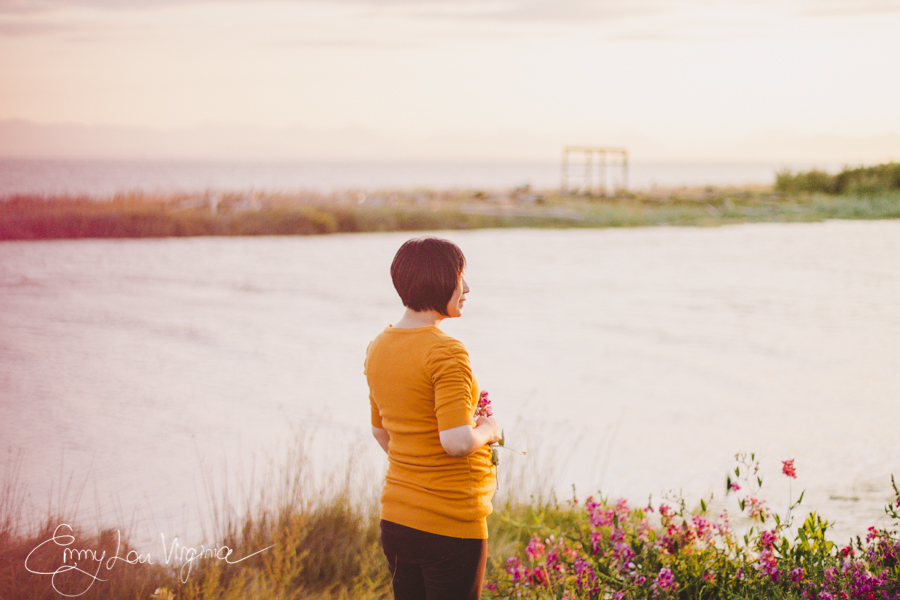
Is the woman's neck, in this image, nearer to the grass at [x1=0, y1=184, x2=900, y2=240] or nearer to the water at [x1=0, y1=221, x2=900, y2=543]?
the water at [x1=0, y1=221, x2=900, y2=543]

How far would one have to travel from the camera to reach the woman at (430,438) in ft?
6.29

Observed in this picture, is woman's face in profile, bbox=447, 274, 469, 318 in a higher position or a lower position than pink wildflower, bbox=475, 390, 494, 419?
higher

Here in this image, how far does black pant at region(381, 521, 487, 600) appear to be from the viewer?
6.49ft

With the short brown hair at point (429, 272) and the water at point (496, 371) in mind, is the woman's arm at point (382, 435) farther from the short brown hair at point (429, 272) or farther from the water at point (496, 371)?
the water at point (496, 371)

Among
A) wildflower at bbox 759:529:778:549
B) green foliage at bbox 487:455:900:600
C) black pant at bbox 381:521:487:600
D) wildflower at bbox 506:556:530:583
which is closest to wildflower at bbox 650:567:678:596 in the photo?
green foliage at bbox 487:455:900:600

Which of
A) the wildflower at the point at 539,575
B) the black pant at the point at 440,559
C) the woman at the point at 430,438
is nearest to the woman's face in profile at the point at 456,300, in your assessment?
the woman at the point at 430,438

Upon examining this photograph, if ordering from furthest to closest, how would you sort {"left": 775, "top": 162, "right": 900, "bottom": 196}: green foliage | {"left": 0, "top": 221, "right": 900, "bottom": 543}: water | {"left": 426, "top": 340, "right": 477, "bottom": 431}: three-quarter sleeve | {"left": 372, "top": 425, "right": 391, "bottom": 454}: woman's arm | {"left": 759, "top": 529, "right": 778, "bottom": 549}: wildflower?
{"left": 775, "top": 162, "right": 900, "bottom": 196}: green foliage < {"left": 0, "top": 221, "right": 900, "bottom": 543}: water < {"left": 759, "top": 529, "right": 778, "bottom": 549}: wildflower < {"left": 372, "top": 425, "right": 391, "bottom": 454}: woman's arm < {"left": 426, "top": 340, "right": 477, "bottom": 431}: three-quarter sleeve

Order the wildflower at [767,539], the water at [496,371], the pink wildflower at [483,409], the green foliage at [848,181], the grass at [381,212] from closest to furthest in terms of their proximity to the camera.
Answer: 1. the pink wildflower at [483,409]
2. the wildflower at [767,539]
3. the water at [496,371]
4. the grass at [381,212]
5. the green foliage at [848,181]

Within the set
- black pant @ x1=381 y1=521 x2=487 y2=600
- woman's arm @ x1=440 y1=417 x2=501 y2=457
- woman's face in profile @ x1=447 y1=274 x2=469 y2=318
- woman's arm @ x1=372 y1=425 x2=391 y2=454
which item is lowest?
→ black pant @ x1=381 y1=521 x2=487 y2=600

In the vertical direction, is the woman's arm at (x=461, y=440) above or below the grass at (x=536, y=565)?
above

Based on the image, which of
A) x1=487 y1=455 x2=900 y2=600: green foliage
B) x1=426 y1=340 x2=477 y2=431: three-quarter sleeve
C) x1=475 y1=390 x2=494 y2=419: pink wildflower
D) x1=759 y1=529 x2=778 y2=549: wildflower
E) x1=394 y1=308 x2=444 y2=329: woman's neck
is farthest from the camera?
x1=759 y1=529 x2=778 y2=549: wildflower

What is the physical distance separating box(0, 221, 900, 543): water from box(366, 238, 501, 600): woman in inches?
75.5

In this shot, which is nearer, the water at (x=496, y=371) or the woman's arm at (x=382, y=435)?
the woman's arm at (x=382, y=435)

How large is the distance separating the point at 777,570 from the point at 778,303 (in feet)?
35.9
